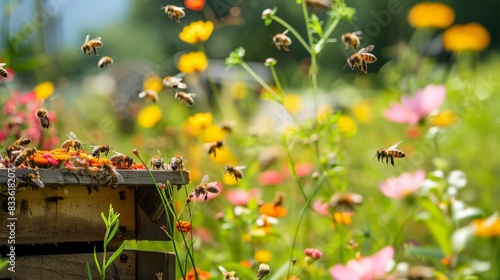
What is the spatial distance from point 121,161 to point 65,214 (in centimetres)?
14

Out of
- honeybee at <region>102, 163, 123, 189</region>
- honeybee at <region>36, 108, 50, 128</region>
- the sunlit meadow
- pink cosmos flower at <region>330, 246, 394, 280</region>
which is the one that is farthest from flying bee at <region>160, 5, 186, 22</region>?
pink cosmos flower at <region>330, 246, 394, 280</region>

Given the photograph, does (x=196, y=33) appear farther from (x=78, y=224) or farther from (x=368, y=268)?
(x=368, y=268)

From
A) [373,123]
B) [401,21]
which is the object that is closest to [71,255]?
[373,123]

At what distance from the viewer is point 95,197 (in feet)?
5.09

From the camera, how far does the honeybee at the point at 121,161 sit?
5.03ft

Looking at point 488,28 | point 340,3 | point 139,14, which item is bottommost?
point 340,3

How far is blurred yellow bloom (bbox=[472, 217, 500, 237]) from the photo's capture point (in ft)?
4.73

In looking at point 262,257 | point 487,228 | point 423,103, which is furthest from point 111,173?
point 423,103

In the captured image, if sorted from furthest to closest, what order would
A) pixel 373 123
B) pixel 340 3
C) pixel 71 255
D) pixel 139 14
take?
pixel 139 14 < pixel 373 123 < pixel 340 3 < pixel 71 255

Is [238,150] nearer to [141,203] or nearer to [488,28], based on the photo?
[141,203]

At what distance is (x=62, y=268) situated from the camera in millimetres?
1515

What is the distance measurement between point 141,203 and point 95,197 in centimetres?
10

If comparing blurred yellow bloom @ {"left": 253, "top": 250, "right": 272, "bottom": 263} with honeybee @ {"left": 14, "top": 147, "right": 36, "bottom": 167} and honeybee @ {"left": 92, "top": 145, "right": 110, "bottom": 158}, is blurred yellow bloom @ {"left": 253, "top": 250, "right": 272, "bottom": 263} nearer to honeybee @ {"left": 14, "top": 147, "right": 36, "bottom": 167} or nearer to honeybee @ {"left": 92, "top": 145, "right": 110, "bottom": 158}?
honeybee @ {"left": 92, "top": 145, "right": 110, "bottom": 158}

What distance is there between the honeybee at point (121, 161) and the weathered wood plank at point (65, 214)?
54 millimetres
